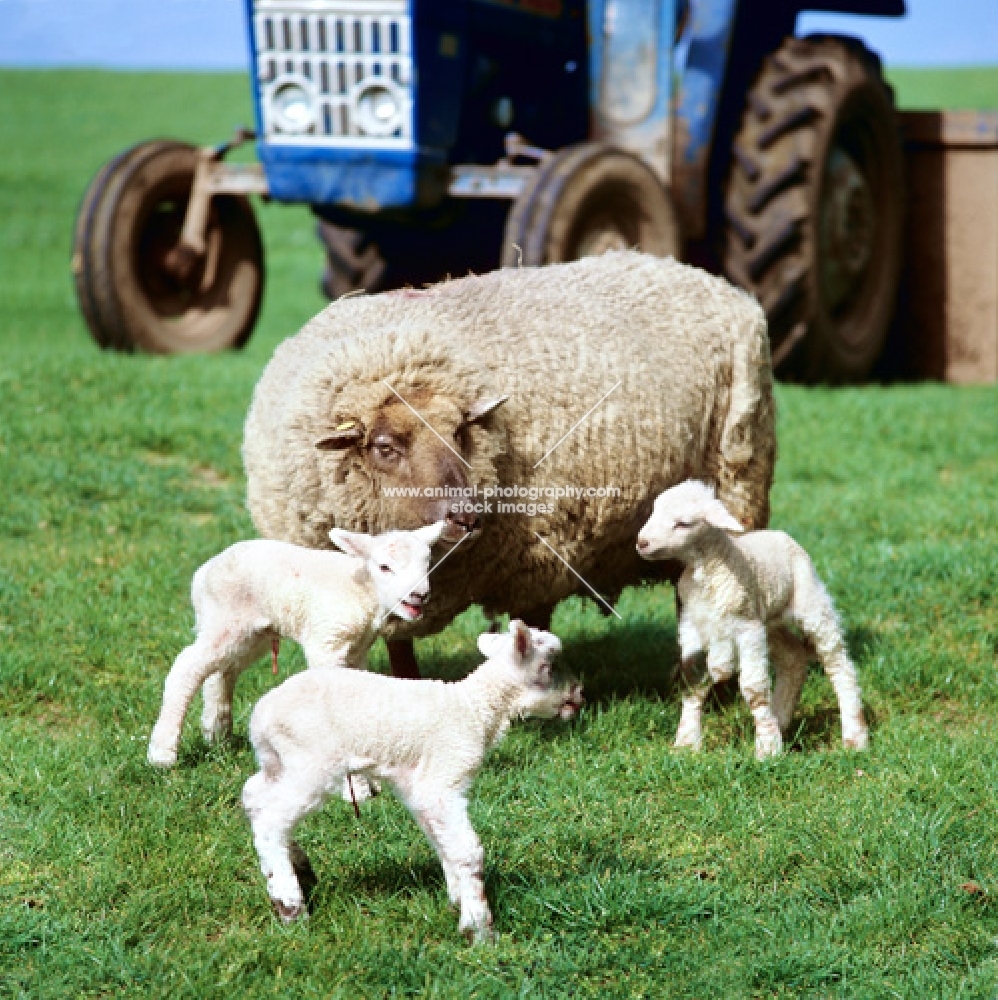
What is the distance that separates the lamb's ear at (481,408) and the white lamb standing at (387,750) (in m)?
1.11

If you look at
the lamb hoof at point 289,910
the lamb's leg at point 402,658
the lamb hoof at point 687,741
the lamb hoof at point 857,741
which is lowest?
the lamb hoof at point 857,741

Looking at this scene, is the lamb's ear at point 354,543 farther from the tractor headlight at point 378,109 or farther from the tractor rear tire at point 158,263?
the tractor rear tire at point 158,263

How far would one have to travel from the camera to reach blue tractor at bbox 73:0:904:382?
8.31 meters

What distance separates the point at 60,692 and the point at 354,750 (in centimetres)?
198

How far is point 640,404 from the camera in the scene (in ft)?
15.7

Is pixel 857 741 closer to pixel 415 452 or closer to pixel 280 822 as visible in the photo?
pixel 415 452

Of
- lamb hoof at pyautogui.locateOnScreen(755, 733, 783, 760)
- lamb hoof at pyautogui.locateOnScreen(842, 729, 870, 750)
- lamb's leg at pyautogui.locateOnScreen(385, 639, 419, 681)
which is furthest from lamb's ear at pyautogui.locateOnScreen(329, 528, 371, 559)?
lamb hoof at pyautogui.locateOnScreen(842, 729, 870, 750)

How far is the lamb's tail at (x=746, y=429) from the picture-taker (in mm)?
5168

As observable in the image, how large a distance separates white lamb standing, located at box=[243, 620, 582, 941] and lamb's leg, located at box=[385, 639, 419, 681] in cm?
133

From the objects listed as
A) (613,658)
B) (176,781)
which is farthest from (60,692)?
(613,658)

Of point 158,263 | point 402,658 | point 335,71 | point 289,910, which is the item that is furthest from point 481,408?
point 158,263

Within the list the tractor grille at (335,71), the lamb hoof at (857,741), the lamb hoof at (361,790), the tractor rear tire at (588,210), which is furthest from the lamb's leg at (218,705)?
the tractor grille at (335,71)

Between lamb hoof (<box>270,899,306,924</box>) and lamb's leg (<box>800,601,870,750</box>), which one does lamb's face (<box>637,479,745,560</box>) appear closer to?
lamb's leg (<box>800,601,870,750</box>)

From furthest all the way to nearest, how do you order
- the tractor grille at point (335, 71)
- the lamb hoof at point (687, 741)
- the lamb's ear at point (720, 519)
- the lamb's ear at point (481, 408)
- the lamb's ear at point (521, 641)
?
the tractor grille at point (335, 71) < the lamb hoof at point (687, 741) < the lamb's ear at point (481, 408) < the lamb's ear at point (720, 519) < the lamb's ear at point (521, 641)
